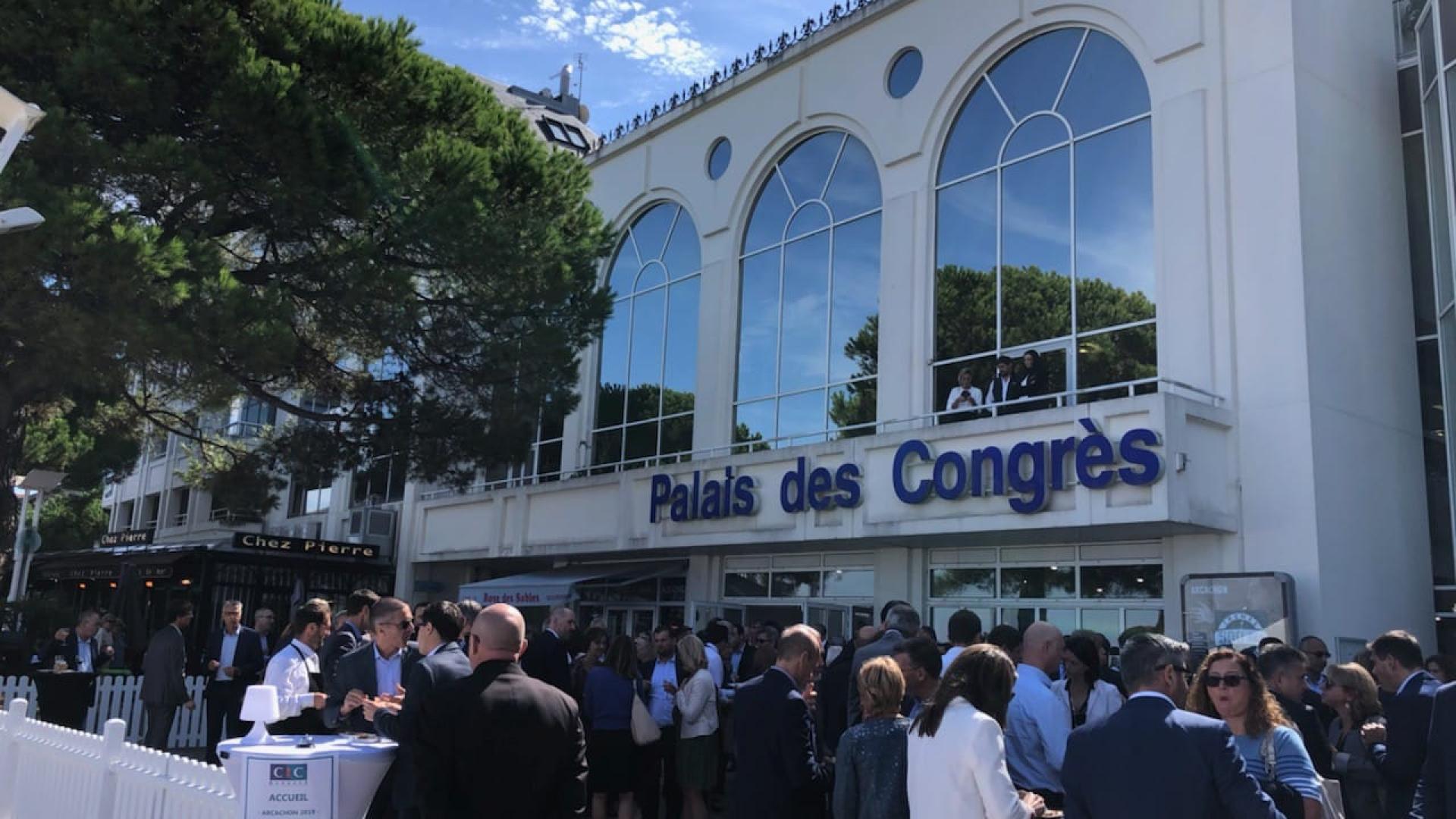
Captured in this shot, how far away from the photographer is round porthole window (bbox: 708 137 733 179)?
21.3 meters

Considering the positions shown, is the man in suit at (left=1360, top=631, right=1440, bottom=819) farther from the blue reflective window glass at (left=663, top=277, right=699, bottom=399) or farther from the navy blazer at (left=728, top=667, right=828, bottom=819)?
the blue reflective window glass at (left=663, top=277, right=699, bottom=399)

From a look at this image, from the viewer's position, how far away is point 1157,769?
3.76 meters

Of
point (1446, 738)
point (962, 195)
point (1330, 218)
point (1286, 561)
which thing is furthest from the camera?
point (962, 195)

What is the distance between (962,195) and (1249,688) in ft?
43.9

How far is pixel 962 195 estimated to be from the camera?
17031 mm

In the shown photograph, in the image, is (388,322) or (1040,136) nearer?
(388,322)

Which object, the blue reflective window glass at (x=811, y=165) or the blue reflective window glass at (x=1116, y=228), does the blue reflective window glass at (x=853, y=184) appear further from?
the blue reflective window glass at (x=1116, y=228)

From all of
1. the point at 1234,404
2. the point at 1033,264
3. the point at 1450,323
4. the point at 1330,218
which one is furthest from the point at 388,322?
the point at 1450,323

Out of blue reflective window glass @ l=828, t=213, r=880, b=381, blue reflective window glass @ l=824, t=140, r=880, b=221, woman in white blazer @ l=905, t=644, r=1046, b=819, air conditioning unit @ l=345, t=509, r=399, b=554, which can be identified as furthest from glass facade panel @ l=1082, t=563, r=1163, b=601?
air conditioning unit @ l=345, t=509, r=399, b=554

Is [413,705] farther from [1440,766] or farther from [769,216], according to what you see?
[769,216]

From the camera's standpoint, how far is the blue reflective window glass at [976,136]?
16.7 metres

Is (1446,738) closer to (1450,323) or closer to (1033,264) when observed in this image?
(1450,323)

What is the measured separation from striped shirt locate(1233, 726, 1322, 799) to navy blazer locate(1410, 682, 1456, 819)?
452 mm

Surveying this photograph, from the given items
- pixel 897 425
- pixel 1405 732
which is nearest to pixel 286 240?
pixel 897 425
